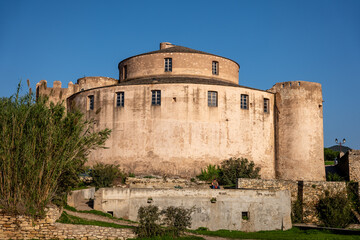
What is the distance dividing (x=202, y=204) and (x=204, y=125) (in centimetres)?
1072

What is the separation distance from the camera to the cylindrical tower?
35625mm

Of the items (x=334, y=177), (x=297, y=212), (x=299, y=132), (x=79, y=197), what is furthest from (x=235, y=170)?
(x=79, y=197)

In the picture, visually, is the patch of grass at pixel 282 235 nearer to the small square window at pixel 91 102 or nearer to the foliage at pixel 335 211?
the foliage at pixel 335 211

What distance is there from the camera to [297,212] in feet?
95.9

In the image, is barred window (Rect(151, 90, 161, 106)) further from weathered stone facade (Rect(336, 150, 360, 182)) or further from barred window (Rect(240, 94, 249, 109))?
weathered stone facade (Rect(336, 150, 360, 182))

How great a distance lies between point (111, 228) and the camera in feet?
63.7

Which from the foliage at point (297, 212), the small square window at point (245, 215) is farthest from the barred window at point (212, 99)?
the small square window at point (245, 215)

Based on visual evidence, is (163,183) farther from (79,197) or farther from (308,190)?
(308,190)

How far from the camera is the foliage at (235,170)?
32188 mm

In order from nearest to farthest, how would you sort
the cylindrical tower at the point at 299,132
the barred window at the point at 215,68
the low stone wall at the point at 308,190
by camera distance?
the low stone wall at the point at 308,190 → the cylindrical tower at the point at 299,132 → the barred window at the point at 215,68

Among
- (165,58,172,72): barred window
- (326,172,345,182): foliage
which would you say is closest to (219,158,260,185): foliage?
(326,172,345,182): foliage

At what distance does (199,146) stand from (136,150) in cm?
457

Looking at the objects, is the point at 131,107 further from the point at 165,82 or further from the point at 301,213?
the point at 301,213

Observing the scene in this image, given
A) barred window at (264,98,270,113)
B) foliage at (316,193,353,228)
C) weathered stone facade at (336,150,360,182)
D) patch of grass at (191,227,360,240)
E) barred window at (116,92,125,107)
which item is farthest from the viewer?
barred window at (264,98,270,113)
